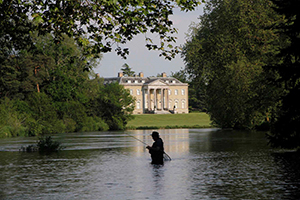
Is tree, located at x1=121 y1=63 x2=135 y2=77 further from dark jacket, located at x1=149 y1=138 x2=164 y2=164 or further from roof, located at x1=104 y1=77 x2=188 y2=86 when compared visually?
dark jacket, located at x1=149 y1=138 x2=164 y2=164

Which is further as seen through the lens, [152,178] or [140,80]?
[140,80]

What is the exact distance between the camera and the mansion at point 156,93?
166 meters

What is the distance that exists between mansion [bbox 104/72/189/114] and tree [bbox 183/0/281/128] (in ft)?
361

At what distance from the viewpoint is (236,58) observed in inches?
1932

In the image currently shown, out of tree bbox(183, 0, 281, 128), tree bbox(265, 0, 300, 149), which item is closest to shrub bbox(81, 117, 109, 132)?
tree bbox(183, 0, 281, 128)

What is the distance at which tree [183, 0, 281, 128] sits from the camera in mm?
46188

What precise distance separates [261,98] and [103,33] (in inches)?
1169

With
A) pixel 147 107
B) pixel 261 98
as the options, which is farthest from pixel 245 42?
pixel 147 107

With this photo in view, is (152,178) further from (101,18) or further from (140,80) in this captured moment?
(140,80)

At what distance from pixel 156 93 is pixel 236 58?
12035 cm

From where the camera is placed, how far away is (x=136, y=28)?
16234mm

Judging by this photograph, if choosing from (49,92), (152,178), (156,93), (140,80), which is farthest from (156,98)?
(152,178)

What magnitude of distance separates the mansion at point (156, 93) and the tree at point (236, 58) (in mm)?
110141

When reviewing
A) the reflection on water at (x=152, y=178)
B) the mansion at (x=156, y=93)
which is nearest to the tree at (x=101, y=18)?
the reflection on water at (x=152, y=178)
